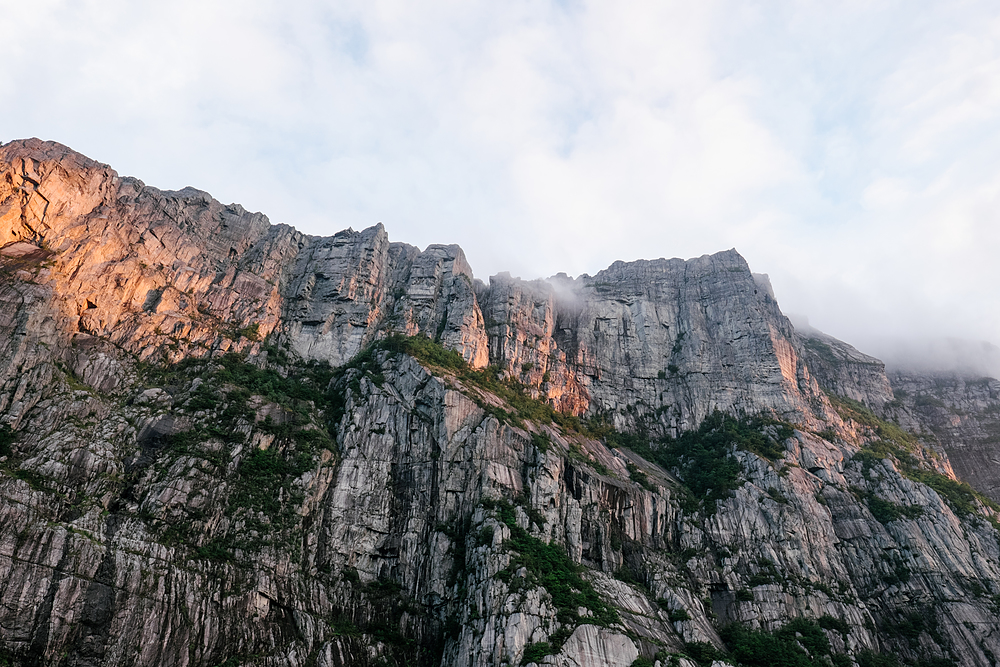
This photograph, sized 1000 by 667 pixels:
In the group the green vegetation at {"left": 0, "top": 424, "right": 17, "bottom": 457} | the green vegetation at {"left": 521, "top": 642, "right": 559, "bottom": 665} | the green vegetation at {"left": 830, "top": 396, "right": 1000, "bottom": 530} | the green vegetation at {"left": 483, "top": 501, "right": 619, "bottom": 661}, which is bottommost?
the green vegetation at {"left": 521, "top": 642, "right": 559, "bottom": 665}

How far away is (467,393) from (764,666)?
40838 mm

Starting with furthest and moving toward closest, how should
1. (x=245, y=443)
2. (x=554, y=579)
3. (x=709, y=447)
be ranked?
(x=709, y=447) < (x=245, y=443) < (x=554, y=579)

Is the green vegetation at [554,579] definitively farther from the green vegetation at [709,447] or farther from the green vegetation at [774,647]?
the green vegetation at [709,447]

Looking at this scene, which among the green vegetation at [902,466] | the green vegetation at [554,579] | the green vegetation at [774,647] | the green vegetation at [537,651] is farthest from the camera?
the green vegetation at [902,466]

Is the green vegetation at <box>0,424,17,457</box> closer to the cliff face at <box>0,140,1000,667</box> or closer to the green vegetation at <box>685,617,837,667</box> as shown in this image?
the cliff face at <box>0,140,1000,667</box>

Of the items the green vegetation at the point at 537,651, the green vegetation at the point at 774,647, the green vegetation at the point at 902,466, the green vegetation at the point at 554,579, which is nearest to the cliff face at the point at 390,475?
the green vegetation at the point at 537,651

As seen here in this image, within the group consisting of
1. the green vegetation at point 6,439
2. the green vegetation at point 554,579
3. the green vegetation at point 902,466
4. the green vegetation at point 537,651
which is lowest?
the green vegetation at point 537,651

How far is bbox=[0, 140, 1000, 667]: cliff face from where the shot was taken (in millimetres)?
45219

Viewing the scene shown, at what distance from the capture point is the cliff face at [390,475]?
45219 mm

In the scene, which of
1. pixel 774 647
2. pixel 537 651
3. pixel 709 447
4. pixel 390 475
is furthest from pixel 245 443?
pixel 709 447

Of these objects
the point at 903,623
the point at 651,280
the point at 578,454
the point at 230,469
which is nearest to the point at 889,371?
the point at 651,280

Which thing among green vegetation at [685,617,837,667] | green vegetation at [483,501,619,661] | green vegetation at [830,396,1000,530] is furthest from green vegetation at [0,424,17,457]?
green vegetation at [830,396,1000,530]

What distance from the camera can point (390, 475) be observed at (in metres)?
61.4

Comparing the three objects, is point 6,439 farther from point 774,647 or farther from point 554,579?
point 774,647
